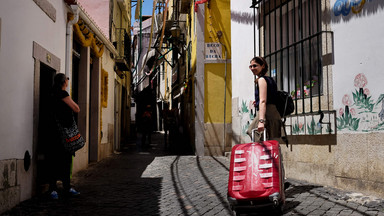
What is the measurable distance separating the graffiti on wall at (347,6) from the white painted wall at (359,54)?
0.5 inches

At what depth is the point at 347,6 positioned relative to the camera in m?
5.72

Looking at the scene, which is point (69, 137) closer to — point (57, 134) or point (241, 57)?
point (57, 134)

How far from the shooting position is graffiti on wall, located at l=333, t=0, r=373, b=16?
215 inches

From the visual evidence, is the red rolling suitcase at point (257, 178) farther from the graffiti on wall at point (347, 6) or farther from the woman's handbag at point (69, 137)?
the woman's handbag at point (69, 137)

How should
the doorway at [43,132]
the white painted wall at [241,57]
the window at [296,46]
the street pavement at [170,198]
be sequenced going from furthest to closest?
the white painted wall at [241,57]
the window at [296,46]
the doorway at [43,132]
the street pavement at [170,198]

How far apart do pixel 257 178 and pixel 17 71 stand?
3296 millimetres

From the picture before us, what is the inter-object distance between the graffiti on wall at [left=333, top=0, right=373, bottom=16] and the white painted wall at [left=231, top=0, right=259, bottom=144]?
2.75 metres

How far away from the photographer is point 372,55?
514cm

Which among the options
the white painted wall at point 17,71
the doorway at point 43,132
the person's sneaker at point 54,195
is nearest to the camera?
the white painted wall at point 17,71

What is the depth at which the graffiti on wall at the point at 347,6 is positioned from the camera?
5450 mm

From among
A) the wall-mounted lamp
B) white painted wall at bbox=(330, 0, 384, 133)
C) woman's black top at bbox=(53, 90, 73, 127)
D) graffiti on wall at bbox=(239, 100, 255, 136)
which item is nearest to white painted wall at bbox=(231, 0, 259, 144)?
graffiti on wall at bbox=(239, 100, 255, 136)

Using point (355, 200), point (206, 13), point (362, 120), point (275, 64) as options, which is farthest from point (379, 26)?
point (206, 13)

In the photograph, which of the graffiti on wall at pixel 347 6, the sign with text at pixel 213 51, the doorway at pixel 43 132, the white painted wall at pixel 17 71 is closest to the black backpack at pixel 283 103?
the graffiti on wall at pixel 347 6

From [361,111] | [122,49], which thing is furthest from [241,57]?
[122,49]
